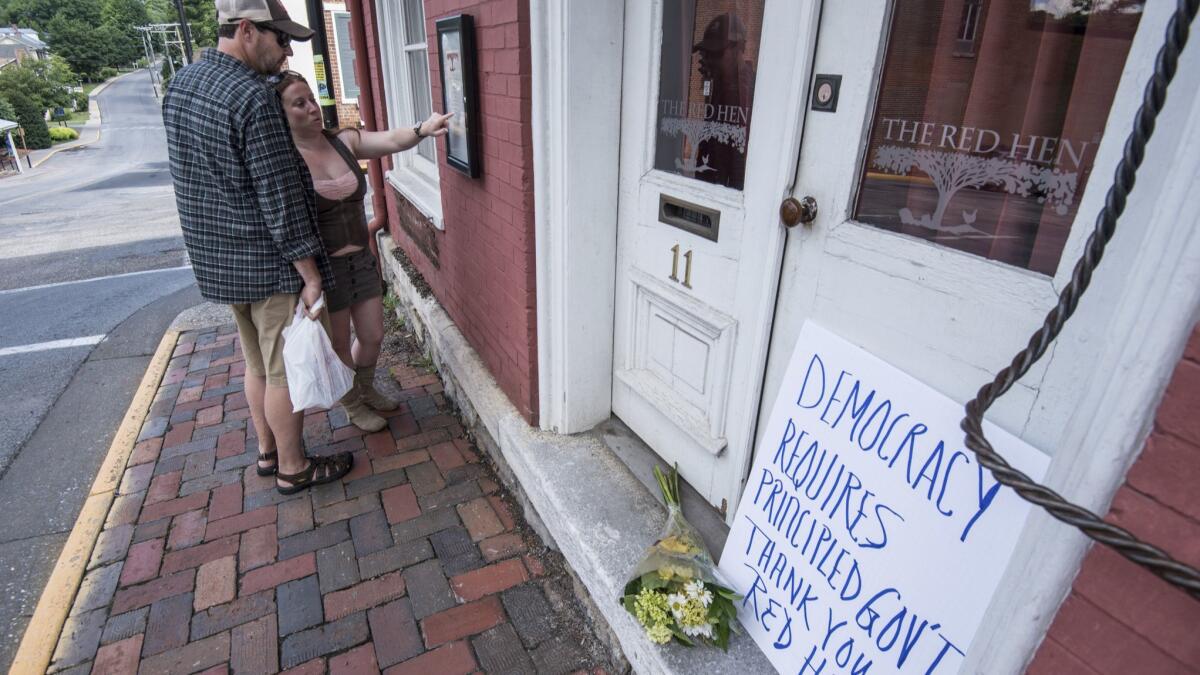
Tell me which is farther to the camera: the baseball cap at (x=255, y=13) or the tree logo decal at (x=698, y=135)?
the baseball cap at (x=255, y=13)

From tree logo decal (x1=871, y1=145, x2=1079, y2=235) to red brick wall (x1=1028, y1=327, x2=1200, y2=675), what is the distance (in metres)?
0.44

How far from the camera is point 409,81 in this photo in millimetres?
4211

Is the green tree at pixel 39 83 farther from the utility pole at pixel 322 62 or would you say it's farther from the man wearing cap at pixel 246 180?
the man wearing cap at pixel 246 180

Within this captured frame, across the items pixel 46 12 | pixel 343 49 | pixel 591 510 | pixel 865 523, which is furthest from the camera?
pixel 46 12

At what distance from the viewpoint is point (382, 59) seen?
4297 mm

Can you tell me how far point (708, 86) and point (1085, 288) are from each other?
124 centimetres

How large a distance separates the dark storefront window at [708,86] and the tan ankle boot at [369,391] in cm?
204

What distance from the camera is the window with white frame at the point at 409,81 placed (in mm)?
3938

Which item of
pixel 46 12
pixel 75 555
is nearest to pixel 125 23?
pixel 46 12

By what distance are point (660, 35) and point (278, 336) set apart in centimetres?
182

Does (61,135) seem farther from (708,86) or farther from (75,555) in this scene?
(708,86)

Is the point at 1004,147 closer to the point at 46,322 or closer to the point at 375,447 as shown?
the point at 375,447

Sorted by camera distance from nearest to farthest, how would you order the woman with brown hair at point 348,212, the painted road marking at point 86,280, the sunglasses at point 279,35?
the sunglasses at point 279,35
the woman with brown hair at point 348,212
the painted road marking at point 86,280

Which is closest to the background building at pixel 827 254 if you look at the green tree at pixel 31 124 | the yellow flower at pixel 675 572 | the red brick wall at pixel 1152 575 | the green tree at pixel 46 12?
the red brick wall at pixel 1152 575
